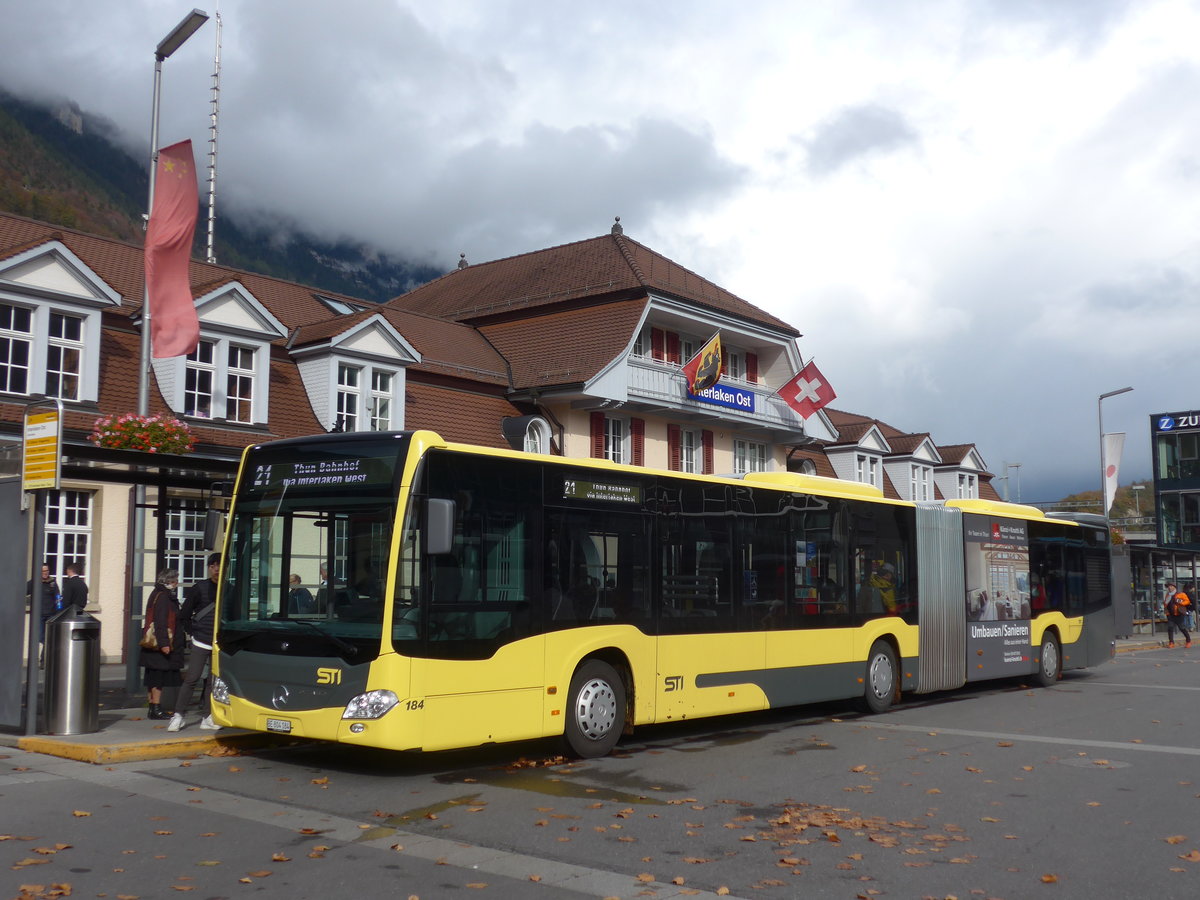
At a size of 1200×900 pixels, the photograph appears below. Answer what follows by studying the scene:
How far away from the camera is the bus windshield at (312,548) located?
33.2ft

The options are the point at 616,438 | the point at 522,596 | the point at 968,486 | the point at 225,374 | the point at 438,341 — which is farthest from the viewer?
the point at 968,486

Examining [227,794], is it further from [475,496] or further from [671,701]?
[671,701]

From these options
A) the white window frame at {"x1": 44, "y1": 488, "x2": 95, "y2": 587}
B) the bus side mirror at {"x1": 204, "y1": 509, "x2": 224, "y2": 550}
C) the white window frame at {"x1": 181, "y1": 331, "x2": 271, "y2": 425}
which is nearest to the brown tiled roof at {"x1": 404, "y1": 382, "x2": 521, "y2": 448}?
the white window frame at {"x1": 181, "y1": 331, "x2": 271, "y2": 425}

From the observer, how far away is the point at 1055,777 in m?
10.7

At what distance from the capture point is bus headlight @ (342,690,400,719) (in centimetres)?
982

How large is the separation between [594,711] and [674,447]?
23.5 m

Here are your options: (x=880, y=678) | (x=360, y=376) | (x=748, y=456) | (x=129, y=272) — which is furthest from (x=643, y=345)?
(x=880, y=678)

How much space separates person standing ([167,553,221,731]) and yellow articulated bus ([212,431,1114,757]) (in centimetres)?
187

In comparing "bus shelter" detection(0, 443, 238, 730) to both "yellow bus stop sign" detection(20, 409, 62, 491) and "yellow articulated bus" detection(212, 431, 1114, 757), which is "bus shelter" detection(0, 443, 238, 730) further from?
"yellow articulated bus" detection(212, 431, 1114, 757)

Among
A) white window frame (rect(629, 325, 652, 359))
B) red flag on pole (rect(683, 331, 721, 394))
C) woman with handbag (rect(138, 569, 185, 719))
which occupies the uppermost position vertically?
white window frame (rect(629, 325, 652, 359))

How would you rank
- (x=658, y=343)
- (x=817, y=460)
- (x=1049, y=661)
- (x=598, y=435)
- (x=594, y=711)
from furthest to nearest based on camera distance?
1. (x=817, y=460)
2. (x=658, y=343)
3. (x=598, y=435)
4. (x=1049, y=661)
5. (x=594, y=711)

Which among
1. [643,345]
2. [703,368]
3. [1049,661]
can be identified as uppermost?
[643,345]

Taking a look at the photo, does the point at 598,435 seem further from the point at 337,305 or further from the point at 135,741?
the point at 135,741

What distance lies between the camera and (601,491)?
12234 mm
